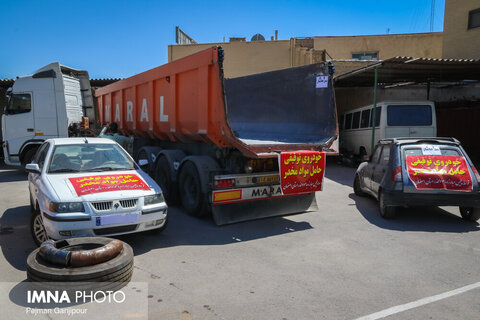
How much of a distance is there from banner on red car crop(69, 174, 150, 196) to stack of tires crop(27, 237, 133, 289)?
38.7 inches

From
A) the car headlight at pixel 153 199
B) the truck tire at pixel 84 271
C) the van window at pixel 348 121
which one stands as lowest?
the truck tire at pixel 84 271

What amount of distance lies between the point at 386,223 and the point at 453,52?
14.0m

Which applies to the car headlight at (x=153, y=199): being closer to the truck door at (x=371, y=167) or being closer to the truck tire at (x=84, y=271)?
the truck tire at (x=84, y=271)

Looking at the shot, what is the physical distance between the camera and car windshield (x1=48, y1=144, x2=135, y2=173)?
539cm

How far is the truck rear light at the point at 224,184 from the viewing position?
5766 mm

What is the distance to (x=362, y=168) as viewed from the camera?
8.56 m

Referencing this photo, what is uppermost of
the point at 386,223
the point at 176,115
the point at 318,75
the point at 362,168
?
the point at 318,75

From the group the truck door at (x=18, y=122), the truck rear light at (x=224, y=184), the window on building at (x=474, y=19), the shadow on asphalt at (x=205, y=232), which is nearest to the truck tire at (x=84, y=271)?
the shadow on asphalt at (x=205, y=232)

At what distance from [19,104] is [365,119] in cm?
1242

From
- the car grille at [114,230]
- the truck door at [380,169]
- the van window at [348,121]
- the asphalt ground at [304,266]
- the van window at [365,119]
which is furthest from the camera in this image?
the van window at [348,121]

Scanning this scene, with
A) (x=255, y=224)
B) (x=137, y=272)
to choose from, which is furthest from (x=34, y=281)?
(x=255, y=224)

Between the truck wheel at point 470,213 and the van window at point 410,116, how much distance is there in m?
6.29

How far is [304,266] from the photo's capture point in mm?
4375

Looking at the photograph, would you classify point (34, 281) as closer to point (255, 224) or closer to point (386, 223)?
point (255, 224)
